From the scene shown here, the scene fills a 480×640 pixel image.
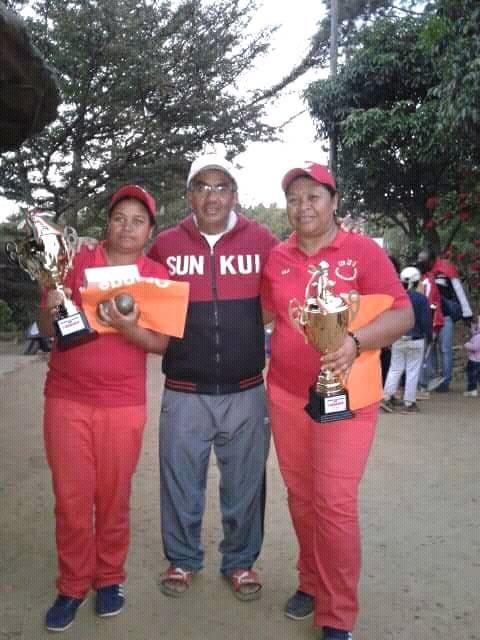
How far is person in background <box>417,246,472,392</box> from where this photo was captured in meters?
8.84

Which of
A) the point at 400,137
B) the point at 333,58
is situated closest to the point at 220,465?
the point at 400,137

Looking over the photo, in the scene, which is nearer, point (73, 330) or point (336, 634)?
point (336, 634)

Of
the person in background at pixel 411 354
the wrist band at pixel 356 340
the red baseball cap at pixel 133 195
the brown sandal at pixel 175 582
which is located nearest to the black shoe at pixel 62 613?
the brown sandal at pixel 175 582

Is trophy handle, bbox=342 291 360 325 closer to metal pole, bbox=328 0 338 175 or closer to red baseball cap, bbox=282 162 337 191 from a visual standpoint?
red baseball cap, bbox=282 162 337 191

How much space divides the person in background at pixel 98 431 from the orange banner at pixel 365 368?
80 centimetres

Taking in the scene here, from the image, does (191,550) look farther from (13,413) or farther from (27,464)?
(13,413)

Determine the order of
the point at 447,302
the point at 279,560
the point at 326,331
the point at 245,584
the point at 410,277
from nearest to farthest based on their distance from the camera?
the point at 326,331, the point at 245,584, the point at 279,560, the point at 410,277, the point at 447,302

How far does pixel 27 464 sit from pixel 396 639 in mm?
3327

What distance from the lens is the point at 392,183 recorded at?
15.5 m

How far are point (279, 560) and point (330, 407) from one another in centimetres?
129

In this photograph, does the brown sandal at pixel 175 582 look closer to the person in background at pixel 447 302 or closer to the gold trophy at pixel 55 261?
the gold trophy at pixel 55 261

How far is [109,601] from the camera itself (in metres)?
3.00

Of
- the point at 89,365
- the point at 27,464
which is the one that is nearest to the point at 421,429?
the point at 27,464

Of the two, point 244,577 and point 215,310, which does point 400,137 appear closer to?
point 215,310
